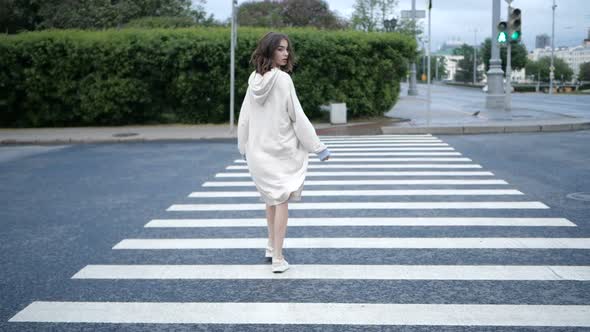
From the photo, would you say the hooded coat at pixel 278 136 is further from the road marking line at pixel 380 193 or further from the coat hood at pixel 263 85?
the road marking line at pixel 380 193

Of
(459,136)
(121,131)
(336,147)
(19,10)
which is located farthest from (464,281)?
(19,10)

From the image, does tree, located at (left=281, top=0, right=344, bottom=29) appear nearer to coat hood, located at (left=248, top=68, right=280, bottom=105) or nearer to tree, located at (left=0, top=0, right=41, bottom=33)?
tree, located at (left=0, top=0, right=41, bottom=33)

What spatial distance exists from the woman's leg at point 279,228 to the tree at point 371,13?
39955 millimetres

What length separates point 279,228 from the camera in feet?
15.8

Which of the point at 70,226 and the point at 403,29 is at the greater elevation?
the point at 403,29

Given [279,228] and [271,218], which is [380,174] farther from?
[279,228]

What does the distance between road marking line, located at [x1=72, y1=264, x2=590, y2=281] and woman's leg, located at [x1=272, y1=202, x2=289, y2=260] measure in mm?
173

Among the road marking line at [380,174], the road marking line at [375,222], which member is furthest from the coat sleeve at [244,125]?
the road marking line at [380,174]

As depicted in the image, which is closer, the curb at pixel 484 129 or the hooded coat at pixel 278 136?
the hooded coat at pixel 278 136

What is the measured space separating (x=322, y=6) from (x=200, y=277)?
56.3 meters

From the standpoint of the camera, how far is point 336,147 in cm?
1355

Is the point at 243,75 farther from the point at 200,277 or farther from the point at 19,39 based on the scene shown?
the point at 200,277

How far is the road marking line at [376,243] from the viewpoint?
5469 millimetres

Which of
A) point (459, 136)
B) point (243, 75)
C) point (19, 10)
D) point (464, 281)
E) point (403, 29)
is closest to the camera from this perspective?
point (464, 281)
